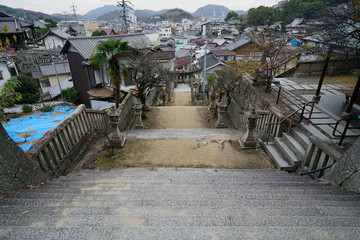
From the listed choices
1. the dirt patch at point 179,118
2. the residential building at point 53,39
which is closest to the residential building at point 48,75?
the residential building at point 53,39

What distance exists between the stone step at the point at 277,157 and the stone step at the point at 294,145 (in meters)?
0.35

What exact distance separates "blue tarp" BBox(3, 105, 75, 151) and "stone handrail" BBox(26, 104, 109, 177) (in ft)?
9.83

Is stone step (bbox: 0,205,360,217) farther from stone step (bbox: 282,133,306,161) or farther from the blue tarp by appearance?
the blue tarp

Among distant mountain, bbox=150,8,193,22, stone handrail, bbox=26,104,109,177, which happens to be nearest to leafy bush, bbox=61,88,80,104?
stone handrail, bbox=26,104,109,177

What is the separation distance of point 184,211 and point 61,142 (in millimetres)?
4350

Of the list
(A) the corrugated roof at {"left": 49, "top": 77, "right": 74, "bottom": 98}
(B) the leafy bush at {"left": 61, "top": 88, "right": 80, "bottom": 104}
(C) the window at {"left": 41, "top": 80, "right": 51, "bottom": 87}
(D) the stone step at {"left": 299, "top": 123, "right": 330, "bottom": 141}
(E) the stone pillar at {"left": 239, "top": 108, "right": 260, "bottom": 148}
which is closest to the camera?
(D) the stone step at {"left": 299, "top": 123, "right": 330, "bottom": 141}

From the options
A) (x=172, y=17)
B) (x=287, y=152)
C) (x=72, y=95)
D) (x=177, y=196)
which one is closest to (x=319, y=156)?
(x=287, y=152)

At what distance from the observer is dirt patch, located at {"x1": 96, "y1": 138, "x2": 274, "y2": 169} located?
5.80 metres

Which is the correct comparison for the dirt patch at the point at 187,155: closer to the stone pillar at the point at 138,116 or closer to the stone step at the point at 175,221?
the stone pillar at the point at 138,116

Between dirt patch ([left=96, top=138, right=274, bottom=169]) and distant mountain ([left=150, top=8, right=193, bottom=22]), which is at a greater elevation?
distant mountain ([left=150, top=8, right=193, bottom=22])

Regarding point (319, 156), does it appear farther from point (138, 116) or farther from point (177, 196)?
point (138, 116)

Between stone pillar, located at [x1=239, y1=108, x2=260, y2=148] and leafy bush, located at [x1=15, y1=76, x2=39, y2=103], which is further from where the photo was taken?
leafy bush, located at [x1=15, y1=76, x2=39, y2=103]

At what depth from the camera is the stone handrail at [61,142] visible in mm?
4340

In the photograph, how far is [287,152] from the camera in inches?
215
